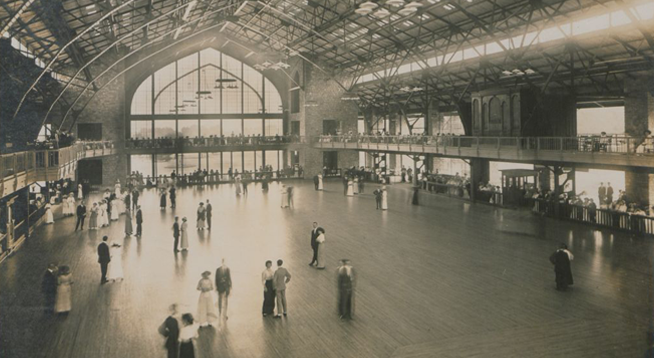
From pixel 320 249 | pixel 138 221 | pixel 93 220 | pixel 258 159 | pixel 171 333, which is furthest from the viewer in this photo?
pixel 258 159

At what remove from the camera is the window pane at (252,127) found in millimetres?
41469

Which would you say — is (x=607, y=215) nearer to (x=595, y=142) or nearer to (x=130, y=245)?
(x=595, y=142)

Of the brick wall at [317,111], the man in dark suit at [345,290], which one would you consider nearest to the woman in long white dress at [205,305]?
the man in dark suit at [345,290]

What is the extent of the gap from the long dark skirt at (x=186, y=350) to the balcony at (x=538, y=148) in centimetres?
1505

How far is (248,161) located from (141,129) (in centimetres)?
914

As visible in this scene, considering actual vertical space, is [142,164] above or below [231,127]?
below

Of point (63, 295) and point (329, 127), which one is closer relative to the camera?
point (63, 295)

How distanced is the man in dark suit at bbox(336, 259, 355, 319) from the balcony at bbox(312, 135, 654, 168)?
37.8 ft

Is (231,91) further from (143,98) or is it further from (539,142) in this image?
(539,142)

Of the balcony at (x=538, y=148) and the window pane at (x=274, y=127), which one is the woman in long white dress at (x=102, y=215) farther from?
the window pane at (x=274, y=127)

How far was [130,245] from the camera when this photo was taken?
53.7 feet

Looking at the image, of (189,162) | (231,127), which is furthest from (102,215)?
(231,127)

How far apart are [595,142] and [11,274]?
64.6ft

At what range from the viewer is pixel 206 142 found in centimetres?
3784
